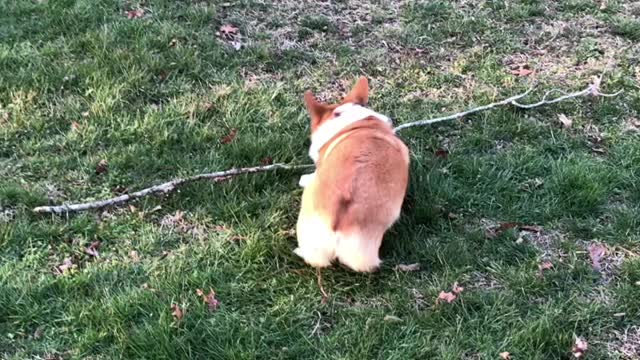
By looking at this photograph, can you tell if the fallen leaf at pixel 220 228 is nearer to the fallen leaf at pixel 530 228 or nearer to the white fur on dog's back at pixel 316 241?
the white fur on dog's back at pixel 316 241

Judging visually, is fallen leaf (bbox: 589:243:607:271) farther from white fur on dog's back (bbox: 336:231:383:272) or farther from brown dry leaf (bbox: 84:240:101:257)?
brown dry leaf (bbox: 84:240:101:257)

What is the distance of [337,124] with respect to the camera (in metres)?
3.89

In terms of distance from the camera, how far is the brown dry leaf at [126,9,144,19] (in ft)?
18.7

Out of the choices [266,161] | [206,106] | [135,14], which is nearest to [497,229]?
[266,161]

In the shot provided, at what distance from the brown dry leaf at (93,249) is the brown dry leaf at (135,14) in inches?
101

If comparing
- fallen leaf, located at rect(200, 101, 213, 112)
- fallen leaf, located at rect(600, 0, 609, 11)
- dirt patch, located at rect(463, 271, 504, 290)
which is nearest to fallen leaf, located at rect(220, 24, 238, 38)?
fallen leaf, located at rect(200, 101, 213, 112)

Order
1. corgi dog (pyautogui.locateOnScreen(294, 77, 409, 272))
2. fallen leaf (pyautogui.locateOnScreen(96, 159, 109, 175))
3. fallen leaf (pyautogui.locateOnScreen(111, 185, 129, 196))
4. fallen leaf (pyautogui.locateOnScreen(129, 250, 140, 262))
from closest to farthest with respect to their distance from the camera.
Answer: corgi dog (pyautogui.locateOnScreen(294, 77, 409, 272)) < fallen leaf (pyautogui.locateOnScreen(129, 250, 140, 262)) < fallen leaf (pyautogui.locateOnScreen(111, 185, 129, 196)) < fallen leaf (pyautogui.locateOnScreen(96, 159, 109, 175))

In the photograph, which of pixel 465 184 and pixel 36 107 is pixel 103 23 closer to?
pixel 36 107

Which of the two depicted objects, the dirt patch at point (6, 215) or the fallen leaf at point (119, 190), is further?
the fallen leaf at point (119, 190)

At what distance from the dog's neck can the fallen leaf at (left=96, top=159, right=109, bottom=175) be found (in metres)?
1.31

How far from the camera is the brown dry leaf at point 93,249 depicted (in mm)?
3701

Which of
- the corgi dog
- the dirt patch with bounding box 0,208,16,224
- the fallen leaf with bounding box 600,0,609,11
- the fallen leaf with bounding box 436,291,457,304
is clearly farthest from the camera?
the fallen leaf with bounding box 600,0,609,11

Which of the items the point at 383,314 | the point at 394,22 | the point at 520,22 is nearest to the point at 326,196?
the point at 383,314

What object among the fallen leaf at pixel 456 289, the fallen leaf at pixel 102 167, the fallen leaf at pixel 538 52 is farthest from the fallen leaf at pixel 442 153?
the fallen leaf at pixel 102 167
